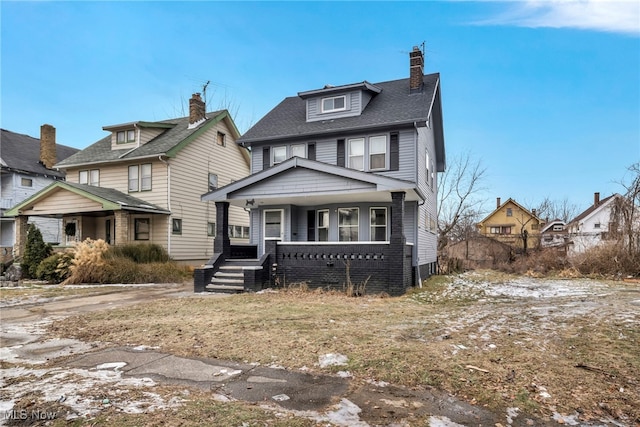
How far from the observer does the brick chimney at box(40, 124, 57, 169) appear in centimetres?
2638

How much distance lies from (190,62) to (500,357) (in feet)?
112

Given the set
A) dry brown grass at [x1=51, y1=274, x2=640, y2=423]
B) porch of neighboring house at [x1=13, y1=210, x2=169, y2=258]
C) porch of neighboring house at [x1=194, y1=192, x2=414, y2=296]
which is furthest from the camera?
porch of neighboring house at [x1=13, y1=210, x2=169, y2=258]

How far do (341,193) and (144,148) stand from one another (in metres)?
13.2

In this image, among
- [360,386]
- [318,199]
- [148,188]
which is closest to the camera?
[360,386]

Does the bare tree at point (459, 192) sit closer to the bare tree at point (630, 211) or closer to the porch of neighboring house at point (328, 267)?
the bare tree at point (630, 211)

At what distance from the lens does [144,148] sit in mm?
20750

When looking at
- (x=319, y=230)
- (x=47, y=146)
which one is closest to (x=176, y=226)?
(x=319, y=230)

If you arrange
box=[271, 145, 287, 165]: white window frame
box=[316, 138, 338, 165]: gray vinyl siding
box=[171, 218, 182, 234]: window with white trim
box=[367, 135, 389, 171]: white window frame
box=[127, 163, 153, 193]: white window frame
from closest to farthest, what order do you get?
box=[367, 135, 389, 171]: white window frame < box=[316, 138, 338, 165]: gray vinyl siding < box=[271, 145, 287, 165]: white window frame < box=[171, 218, 182, 234]: window with white trim < box=[127, 163, 153, 193]: white window frame

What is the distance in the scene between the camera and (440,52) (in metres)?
18.7

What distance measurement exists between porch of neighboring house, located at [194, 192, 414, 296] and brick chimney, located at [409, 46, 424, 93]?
6616 mm

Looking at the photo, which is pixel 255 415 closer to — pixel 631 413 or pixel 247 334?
pixel 247 334

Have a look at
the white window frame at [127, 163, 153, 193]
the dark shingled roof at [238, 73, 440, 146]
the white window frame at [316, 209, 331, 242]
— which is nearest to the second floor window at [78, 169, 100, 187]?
the white window frame at [127, 163, 153, 193]

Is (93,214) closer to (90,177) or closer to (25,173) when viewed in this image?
(90,177)
